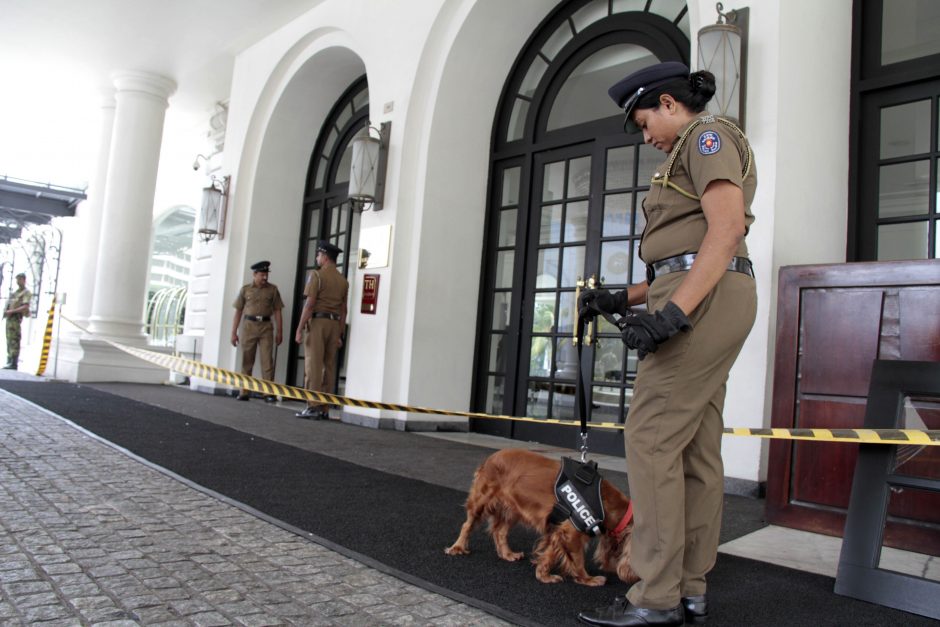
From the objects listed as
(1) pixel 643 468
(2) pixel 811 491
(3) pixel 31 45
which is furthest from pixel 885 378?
(3) pixel 31 45

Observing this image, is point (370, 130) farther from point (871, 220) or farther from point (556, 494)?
point (556, 494)

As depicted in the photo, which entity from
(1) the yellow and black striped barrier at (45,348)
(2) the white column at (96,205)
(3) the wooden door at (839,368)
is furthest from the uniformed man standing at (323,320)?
(2) the white column at (96,205)

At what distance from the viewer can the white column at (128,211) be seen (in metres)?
11.1

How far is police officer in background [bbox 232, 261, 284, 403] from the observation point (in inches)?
362

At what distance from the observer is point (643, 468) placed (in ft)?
6.66

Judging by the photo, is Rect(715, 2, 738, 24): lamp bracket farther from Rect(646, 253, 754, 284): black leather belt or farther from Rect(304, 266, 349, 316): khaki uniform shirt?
Rect(304, 266, 349, 316): khaki uniform shirt

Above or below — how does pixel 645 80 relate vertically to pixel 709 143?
above

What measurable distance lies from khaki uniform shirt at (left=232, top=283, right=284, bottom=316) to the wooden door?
702 centimetres

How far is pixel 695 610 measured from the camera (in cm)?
211

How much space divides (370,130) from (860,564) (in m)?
6.09

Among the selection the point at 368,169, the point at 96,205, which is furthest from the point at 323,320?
the point at 96,205

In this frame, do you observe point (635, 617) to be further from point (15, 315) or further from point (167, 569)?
point (15, 315)

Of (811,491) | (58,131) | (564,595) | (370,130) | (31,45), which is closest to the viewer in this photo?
(564,595)

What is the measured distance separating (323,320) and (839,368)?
550cm
